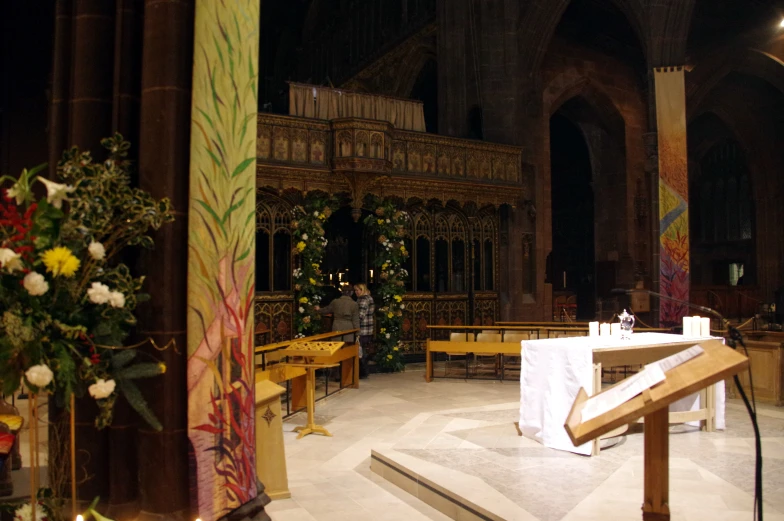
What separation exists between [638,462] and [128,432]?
4167mm

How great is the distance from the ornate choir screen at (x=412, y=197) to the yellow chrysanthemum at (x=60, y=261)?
28.3 feet

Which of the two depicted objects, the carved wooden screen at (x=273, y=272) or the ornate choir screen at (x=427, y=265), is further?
the ornate choir screen at (x=427, y=265)

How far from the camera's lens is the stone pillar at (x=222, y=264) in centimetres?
366

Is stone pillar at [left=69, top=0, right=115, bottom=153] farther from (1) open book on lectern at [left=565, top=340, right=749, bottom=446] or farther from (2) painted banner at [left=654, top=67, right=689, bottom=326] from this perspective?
(2) painted banner at [left=654, top=67, right=689, bottom=326]

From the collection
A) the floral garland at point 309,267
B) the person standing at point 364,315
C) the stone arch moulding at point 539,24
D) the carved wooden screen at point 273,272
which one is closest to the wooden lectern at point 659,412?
the person standing at point 364,315

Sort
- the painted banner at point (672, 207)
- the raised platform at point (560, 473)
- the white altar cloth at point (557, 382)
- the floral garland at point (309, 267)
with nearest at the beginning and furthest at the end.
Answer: the raised platform at point (560, 473), the white altar cloth at point (557, 382), the floral garland at point (309, 267), the painted banner at point (672, 207)

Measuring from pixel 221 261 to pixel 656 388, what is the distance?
2.37 m

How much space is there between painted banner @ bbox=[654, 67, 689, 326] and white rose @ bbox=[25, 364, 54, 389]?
1241 centimetres

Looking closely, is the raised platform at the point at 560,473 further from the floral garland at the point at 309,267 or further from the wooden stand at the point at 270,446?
the floral garland at the point at 309,267

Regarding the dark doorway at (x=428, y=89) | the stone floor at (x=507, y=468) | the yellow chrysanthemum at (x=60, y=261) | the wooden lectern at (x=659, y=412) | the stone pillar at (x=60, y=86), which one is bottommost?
the stone floor at (x=507, y=468)

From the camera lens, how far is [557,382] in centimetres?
629

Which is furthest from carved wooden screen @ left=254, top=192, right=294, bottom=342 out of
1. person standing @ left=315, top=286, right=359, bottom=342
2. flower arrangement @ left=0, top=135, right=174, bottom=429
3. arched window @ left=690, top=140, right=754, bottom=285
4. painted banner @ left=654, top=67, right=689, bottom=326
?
arched window @ left=690, top=140, right=754, bottom=285

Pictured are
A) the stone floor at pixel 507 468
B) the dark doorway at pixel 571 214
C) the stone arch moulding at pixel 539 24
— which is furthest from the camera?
the dark doorway at pixel 571 214

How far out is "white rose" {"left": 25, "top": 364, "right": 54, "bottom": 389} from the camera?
2.56 meters
